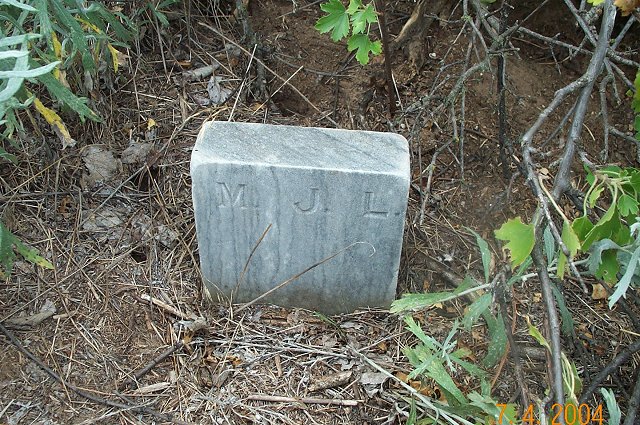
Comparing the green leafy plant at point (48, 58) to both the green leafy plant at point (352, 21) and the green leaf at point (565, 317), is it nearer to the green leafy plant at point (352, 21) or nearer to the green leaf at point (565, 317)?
the green leafy plant at point (352, 21)

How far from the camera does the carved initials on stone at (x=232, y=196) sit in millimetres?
2068

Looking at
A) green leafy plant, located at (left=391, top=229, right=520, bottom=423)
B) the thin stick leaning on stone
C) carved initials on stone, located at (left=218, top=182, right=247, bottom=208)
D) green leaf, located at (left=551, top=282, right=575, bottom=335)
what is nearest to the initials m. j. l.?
carved initials on stone, located at (left=218, top=182, right=247, bottom=208)

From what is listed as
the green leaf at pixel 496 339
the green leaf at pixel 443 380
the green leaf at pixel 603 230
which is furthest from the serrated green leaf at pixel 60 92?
the green leaf at pixel 603 230

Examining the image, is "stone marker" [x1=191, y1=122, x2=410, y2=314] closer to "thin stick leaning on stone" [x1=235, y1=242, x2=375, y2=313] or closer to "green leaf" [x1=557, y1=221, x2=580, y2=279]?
"thin stick leaning on stone" [x1=235, y1=242, x2=375, y2=313]

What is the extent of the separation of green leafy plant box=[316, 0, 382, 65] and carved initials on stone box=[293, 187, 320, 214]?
469 mm

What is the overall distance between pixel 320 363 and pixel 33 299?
3.25 feet

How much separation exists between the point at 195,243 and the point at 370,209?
2.39ft

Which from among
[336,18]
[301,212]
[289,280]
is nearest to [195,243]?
[289,280]

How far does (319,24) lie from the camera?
2172 millimetres

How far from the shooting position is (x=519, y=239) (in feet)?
4.58

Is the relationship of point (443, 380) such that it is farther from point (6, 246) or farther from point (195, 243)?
point (6, 246)

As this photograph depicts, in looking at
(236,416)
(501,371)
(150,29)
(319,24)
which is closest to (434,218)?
(501,371)

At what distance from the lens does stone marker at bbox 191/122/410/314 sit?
2033 millimetres

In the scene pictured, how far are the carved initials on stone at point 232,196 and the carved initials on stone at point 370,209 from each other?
37cm
